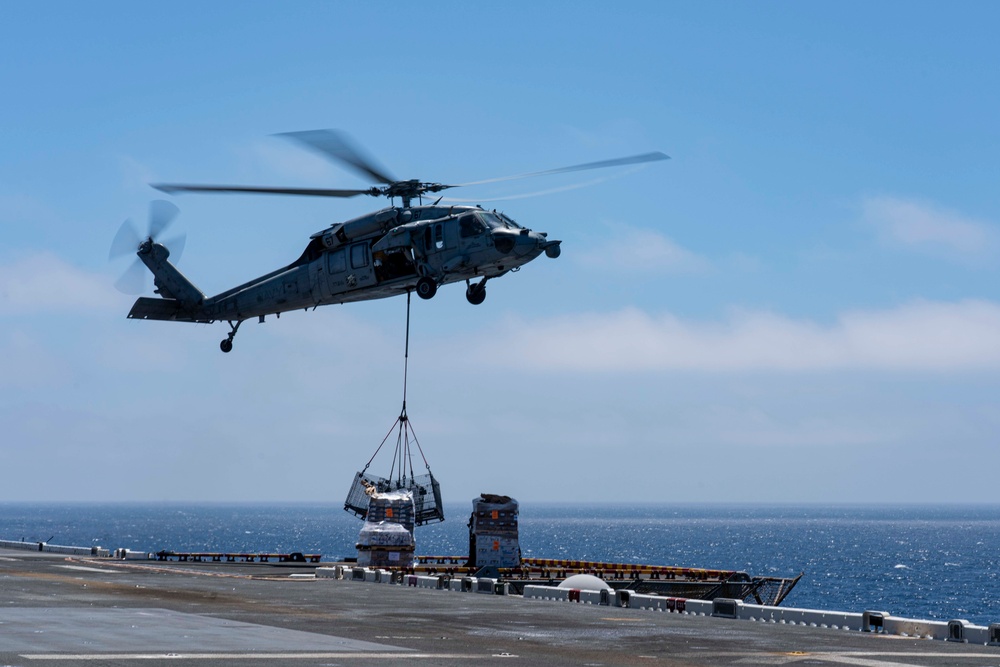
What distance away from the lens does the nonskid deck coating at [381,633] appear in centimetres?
2250

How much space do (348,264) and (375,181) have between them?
145 inches

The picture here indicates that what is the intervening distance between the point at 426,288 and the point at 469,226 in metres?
3.06

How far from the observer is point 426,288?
44.2 metres

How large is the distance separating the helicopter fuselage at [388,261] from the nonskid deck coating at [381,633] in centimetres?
1144

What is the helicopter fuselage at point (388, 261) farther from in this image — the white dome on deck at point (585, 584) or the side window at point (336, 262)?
the white dome on deck at point (585, 584)

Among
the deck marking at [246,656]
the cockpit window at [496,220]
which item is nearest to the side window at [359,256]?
the cockpit window at [496,220]

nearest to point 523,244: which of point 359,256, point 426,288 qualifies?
point 426,288

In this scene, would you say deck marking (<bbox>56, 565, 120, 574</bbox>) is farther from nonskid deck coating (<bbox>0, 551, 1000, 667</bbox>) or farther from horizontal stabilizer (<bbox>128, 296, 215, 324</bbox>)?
horizontal stabilizer (<bbox>128, 296, 215, 324</bbox>)

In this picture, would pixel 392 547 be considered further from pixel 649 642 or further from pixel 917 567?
pixel 917 567

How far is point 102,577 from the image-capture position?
4659 cm

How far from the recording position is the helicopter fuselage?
139ft


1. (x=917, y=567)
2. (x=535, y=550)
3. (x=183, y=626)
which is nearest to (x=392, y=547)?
(x=183, y=626)

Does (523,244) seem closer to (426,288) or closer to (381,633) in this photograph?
(426,288)

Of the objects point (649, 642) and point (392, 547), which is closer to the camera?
point (649, 642)
